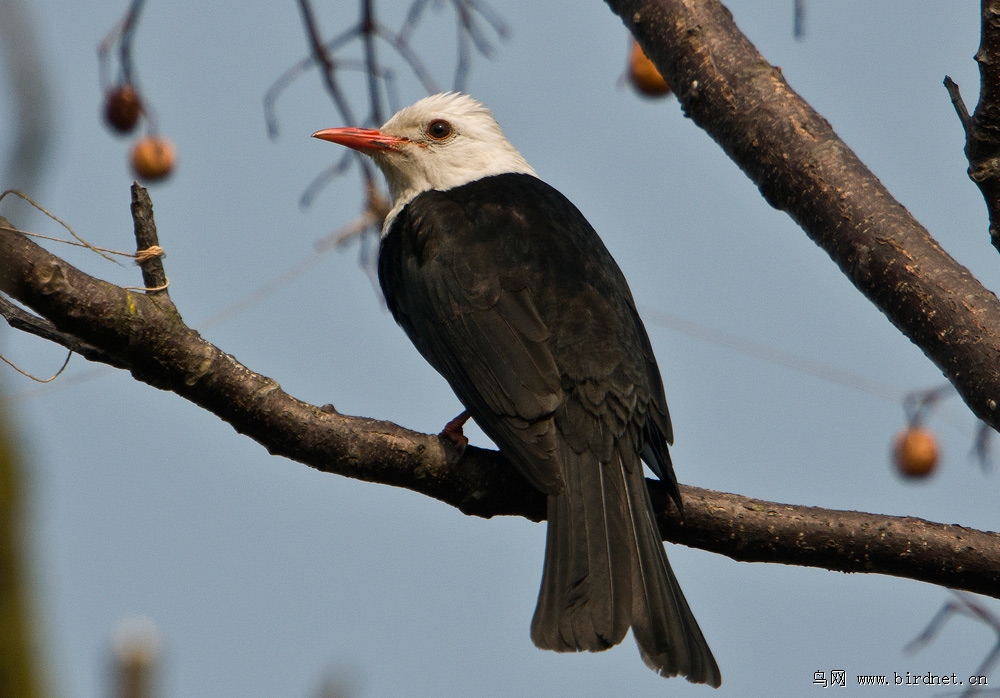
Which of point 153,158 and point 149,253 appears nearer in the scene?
point 149,253

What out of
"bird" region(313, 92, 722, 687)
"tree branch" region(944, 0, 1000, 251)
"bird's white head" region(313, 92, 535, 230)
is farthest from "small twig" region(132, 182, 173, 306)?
"bird's white head" region(313, 92, 535, 230)

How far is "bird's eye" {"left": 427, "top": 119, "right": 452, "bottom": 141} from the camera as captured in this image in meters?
6.09

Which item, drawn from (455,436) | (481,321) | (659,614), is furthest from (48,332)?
(659,614)

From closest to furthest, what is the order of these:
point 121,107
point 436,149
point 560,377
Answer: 1. point 560,377
2. point 121,107
3. point 436,149

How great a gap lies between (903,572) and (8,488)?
3.12 m

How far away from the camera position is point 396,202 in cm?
607

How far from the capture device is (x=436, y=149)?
6.07m

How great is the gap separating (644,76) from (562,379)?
2164mm

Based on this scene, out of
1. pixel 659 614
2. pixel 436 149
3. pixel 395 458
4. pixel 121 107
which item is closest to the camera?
pixel 395 458

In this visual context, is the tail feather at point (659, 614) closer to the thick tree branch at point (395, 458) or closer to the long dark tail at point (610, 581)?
the long dark tail at point (610, 581)

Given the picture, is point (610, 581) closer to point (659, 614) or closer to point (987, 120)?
point (659, 614)

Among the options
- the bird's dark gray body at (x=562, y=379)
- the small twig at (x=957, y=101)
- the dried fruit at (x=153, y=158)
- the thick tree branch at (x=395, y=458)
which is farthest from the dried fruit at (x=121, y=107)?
the small twig at (x=957, y=101)

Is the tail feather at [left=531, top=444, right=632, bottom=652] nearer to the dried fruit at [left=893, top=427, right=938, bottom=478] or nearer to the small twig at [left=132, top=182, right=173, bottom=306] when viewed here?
the small twig at [left=132, top=182, right=173, bottom=306]

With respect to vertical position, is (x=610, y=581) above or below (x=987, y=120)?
below
